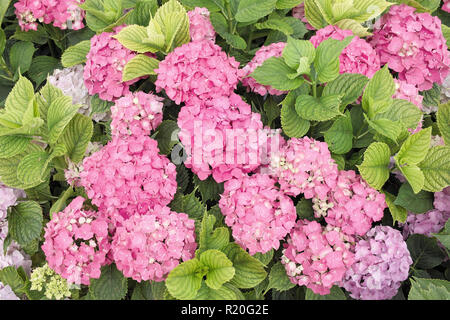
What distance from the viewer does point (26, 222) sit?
125cm

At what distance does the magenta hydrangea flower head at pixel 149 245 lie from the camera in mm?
1021

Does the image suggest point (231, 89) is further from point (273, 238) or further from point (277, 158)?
point (273, 238)

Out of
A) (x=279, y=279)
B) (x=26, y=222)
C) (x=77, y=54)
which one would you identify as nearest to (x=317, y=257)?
(x=279, y=279)

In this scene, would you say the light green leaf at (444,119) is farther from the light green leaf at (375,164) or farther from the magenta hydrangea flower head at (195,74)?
the magenta hydrangea flower head at (195,74)

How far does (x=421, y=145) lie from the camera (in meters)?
1.08

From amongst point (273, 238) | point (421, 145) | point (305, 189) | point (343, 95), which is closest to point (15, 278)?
point (273, 238)

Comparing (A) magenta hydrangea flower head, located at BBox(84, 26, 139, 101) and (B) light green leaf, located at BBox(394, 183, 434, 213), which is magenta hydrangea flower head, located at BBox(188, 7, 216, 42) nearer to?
(A) magenta hydrangea flower head, located at BBox(84, 26, 139, 101)

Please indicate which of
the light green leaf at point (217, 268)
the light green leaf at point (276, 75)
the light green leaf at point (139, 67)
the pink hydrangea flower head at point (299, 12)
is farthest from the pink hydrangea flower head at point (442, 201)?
the light green leaf at point (139, 67)

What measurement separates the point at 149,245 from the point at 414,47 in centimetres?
92

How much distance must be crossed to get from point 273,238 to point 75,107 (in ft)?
1.96

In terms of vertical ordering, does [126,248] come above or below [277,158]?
below

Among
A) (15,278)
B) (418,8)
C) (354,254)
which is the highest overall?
(418,8)

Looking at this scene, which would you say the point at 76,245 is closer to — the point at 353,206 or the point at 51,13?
the point at 353,206

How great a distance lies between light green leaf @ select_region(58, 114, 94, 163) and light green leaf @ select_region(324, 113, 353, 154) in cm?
65
